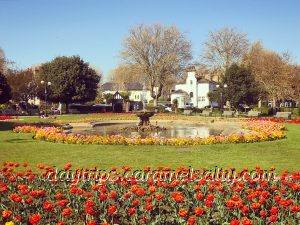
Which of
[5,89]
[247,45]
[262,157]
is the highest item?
[247,45]

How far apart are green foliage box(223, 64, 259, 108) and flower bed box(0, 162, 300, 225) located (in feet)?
137

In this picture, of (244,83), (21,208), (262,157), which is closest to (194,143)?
(262,157)

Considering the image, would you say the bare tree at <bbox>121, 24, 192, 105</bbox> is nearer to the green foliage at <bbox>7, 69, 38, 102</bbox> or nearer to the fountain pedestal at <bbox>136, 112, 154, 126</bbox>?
the green foliage at <bbox>7, 69, 38, 102</bbox>

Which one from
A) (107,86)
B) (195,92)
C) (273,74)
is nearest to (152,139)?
(273,74)

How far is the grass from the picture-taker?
38.3ft

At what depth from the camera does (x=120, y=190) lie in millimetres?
7094

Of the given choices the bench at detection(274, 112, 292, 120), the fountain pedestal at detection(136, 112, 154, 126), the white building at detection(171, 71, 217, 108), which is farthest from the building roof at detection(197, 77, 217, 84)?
the fountain pedestal at detection(136, 112, 154, 126)

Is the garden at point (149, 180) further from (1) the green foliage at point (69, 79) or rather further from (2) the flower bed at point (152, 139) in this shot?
(1) the green foliage at point (69, 79)

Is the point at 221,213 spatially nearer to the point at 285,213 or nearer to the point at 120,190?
the point at 285,213

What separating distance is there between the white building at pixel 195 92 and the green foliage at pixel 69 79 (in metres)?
28.8

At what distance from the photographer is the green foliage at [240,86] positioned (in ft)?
159

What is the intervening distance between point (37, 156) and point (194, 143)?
6.67m

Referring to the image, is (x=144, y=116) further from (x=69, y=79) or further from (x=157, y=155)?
(x=69, y=79)

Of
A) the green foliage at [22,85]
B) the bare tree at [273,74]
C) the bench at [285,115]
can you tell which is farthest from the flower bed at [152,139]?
the bare tree at [273,74]
